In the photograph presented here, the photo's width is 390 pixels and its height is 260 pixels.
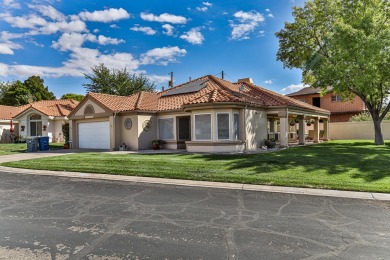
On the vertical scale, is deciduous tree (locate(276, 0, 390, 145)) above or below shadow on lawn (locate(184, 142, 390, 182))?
above

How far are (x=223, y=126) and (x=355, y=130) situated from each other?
21.6 meters

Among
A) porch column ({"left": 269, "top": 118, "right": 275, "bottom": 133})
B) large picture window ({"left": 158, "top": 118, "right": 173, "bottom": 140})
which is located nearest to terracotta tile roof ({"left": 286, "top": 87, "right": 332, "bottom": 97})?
porch column ({"left": 269, "top": 118, "right": 275, "bottom": 133})

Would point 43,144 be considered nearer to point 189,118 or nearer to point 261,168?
point 189,118

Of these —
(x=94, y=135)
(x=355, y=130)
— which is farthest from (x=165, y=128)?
(x=355, y=130)

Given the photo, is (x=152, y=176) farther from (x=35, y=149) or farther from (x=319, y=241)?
(x=35, y=149)

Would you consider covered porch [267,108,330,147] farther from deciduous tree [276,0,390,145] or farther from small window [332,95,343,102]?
small window [332,95,343,102]

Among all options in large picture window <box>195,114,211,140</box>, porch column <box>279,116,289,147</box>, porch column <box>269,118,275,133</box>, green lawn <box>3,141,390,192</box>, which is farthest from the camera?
porch column <box>269,118,275,133</box>

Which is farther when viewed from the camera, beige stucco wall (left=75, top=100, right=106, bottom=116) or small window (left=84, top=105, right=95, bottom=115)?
small window (left=84, top=105, right=95, bottom=115)

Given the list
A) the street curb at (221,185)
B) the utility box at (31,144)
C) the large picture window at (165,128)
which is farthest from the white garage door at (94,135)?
the street curb at (221,185)

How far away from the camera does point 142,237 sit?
16.8 ft

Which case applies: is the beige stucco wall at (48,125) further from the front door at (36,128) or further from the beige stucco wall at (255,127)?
the beige stucco wall at (255,127)

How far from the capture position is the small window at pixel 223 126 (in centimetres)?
1753

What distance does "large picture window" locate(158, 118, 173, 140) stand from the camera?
21188 mm

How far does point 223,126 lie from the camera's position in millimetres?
17547
